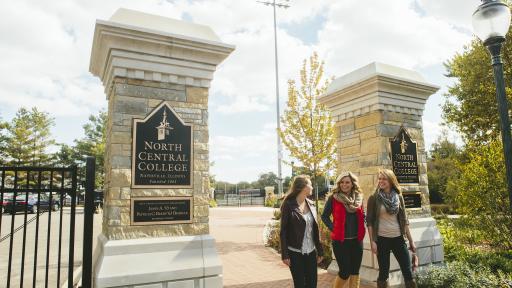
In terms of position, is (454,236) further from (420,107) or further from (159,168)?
(159,168)

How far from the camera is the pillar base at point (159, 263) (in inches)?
148

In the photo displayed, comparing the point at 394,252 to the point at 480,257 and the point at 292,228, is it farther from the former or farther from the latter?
the point at 480,257

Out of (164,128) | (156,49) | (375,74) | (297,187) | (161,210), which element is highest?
(375,74)

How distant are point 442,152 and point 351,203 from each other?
29.6 metres

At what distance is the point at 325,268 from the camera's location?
7.30 m

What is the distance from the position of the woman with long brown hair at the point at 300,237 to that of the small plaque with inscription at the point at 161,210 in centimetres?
120

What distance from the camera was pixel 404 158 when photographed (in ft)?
20.5

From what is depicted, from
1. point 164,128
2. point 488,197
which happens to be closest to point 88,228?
point 164,128

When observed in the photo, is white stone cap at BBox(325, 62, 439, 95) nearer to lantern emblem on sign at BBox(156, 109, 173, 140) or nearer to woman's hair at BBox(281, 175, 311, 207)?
woman's hair at BBox(281, 175, 311, 207)

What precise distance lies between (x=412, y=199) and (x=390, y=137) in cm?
121

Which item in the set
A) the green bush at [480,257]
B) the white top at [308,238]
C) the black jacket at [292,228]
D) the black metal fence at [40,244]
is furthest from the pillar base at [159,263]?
the green bush at [480,257]

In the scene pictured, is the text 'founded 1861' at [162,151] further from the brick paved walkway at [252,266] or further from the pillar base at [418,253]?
the pillar base at [418,253]

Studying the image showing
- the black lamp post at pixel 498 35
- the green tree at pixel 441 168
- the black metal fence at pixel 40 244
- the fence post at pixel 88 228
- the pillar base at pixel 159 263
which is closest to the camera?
the black metal fence at pixel 40 244

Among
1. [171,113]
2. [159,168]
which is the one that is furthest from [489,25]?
[159,168]
